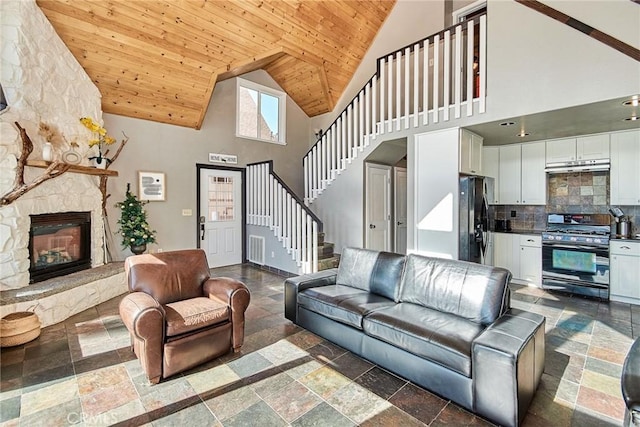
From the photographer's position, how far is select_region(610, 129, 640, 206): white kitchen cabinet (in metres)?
4.32

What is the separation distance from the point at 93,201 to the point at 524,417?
18.6 feet

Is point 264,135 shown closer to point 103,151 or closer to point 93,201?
point 103,151

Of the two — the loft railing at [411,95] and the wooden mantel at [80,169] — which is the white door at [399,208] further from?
the wooden mantel at [80,169]

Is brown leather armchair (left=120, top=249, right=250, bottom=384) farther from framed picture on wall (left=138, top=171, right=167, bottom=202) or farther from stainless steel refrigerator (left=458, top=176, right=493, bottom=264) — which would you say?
stainless steel refrigerator (left=458, top=176, right=493, bottom=264)

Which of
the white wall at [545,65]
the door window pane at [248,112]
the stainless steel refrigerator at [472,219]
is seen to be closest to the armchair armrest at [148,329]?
the stainless steel refrigerator at [472,219]

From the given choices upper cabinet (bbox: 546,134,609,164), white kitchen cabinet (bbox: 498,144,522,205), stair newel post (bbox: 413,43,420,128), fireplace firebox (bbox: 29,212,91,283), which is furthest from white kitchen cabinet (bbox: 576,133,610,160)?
fireplace firebox (bbox: 29,212,91,283)

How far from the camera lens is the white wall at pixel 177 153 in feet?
17.4

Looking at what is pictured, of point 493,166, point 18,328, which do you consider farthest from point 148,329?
point 493,166

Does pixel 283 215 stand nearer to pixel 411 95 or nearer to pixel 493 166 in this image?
pixel 411 95

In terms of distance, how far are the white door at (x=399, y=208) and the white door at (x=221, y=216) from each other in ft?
11.4

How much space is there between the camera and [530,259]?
5062 mm

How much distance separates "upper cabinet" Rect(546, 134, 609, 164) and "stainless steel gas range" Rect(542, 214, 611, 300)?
934 millimetres

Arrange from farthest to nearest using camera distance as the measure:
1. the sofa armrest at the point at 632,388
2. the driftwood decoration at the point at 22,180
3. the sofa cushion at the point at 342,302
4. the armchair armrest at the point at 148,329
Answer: the driftwood decoration at the point at 22,180 → the sofa cushion at the point at 342,302 → the armchair armrest at the point at 148,329 → the sofa armrest at the point at 632,388

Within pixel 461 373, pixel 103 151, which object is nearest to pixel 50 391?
pixel 461 373
